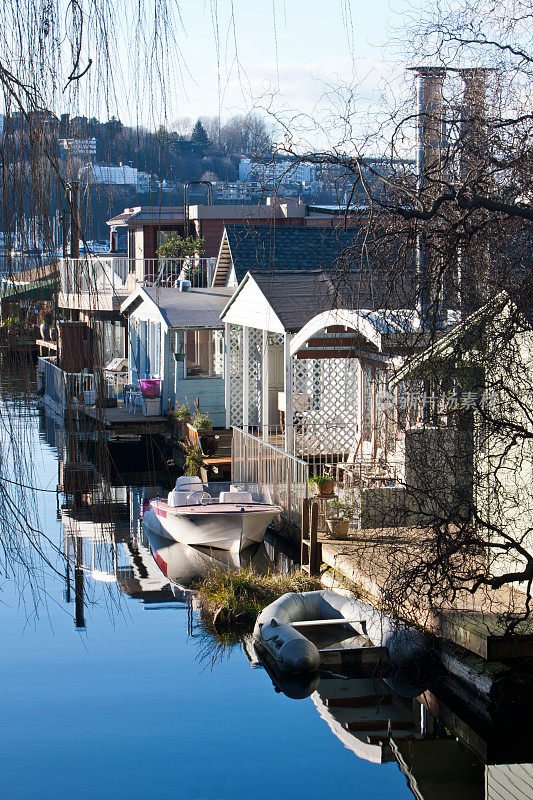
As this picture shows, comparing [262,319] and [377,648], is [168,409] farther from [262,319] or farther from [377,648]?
[377,648]

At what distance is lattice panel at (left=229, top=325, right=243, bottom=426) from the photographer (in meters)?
22.1

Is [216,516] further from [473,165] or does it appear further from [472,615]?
[473,165]

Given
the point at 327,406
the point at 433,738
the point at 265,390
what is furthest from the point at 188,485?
the point at 433,738

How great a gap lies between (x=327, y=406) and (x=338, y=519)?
5.81 meters

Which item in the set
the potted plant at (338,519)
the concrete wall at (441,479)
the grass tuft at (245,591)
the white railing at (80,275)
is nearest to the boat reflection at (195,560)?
the grass tuft at (245,591)

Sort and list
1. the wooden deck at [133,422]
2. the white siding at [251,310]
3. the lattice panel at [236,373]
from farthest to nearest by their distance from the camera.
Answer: the wooden deck at [133,422], the lattice panel at [236,373], the white siding at [251,310]

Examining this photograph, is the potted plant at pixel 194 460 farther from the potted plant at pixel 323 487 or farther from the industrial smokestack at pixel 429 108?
the industrial smokestack at pixel 429 108

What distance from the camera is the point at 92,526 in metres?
2.91

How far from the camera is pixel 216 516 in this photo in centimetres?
1473

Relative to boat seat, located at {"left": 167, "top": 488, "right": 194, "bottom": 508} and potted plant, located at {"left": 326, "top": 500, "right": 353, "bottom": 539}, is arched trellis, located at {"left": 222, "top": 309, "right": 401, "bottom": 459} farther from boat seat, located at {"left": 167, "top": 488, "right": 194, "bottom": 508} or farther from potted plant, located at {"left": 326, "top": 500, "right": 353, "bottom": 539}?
boat seat, located at {"left": 167, "top": 488, "right": 194, "bottom": 508}

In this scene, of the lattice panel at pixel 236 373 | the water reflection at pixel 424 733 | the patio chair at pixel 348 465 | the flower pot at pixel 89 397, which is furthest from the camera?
the lattice panel at pixel 236 373

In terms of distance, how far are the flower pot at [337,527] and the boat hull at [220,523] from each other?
1906mm

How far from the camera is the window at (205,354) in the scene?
2509 centimetres

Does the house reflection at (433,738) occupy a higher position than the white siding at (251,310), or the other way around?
the white siding at (251,310)
